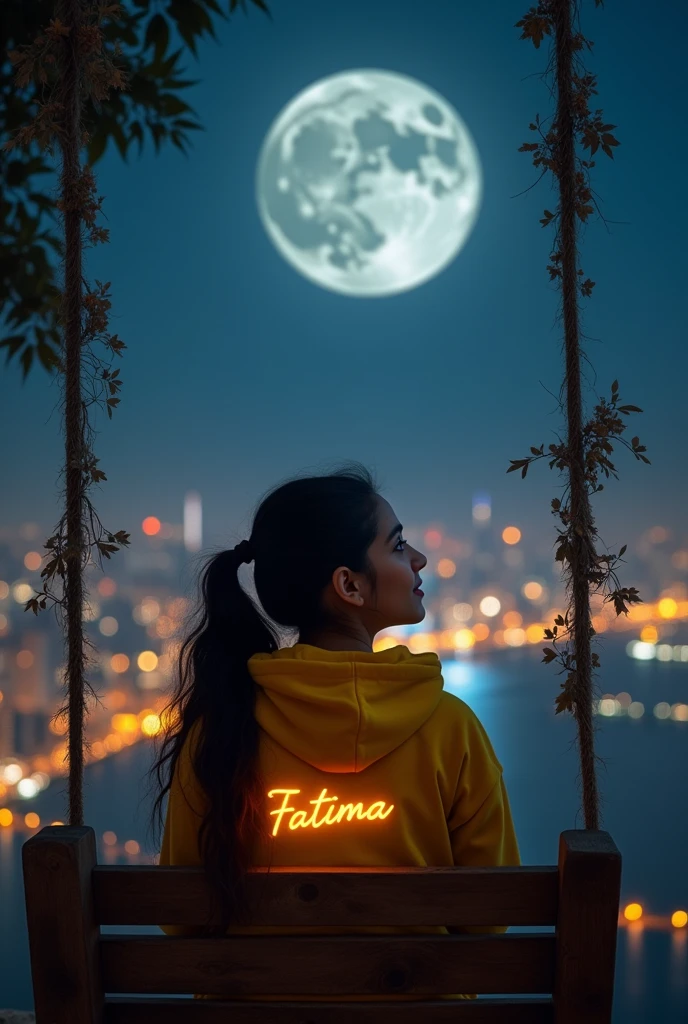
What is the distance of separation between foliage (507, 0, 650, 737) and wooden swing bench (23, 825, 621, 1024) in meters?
0.28

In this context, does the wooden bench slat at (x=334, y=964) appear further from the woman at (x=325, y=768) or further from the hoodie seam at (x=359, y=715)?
the hoodie seam at (x=359, y=715)

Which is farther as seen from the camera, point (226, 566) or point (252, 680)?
point (226, 566)

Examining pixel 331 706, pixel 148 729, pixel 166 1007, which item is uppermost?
pixel 331 706

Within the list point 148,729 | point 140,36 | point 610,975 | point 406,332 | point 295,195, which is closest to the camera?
point 610,975

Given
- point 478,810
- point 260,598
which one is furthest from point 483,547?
point 478,810

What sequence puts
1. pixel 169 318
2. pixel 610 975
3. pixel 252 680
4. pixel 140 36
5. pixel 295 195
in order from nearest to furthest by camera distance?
pixel 610 975
pixel 252 680
pixel 140 36
pixel 295 195
pixel 169 318

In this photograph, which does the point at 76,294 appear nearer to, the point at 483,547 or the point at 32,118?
the point at 32,118

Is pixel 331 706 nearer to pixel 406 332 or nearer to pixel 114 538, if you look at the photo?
pixel 114 538

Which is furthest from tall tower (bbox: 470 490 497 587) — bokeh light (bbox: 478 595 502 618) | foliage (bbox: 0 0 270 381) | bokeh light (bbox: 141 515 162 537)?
foliage (bbox: 0 0 270 381)

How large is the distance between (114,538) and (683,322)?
3.21 m

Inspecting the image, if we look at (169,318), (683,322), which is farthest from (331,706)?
(169,318)

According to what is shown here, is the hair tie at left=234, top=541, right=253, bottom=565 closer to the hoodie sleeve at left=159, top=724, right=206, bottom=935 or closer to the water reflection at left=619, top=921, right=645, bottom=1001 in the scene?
the hoodie sleeve at left=159, top=724, right=206, bottom=935

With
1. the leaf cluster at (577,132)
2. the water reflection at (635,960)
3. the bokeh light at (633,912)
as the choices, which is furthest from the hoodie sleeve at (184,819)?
the bokeh light at (633,912)

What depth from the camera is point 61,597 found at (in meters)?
1.40
